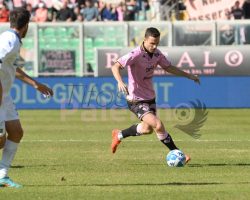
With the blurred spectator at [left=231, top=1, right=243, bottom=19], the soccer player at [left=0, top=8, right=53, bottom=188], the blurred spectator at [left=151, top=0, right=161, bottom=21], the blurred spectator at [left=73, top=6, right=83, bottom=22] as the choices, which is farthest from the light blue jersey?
the blurred spectator at [left=151, top=0, right=161, bottom=21]

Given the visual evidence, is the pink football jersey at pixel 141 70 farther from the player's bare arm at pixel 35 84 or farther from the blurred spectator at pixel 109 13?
the blurred spectator at pixel 109 13

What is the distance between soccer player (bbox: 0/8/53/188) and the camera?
11094 mm

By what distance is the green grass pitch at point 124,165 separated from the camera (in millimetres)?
11086

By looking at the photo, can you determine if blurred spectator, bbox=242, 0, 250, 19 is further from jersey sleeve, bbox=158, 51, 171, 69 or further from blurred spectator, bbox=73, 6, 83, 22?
jersey sleeve, bbox=158, 51, 171, 69

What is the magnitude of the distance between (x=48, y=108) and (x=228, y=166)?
53.8ft

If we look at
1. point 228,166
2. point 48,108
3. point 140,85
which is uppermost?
point 140,85

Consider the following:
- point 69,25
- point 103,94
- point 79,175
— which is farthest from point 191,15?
point 79,175

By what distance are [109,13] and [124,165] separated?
21.1 meters

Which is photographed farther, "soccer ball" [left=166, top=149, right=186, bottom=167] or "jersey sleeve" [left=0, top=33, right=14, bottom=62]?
"soccer ball" [left=166, top=149, right=186, bottom=167]

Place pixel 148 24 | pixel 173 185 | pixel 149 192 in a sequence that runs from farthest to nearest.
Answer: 1. pixel 148 24
2. pixel 173 185
3. pixel 149 192

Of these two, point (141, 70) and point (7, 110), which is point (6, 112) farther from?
point (141, 70)

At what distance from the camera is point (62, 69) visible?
33.3m

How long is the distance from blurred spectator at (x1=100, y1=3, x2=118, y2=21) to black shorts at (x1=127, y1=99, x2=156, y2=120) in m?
20.1

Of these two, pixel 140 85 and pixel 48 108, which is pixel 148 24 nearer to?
pixel 48 108
